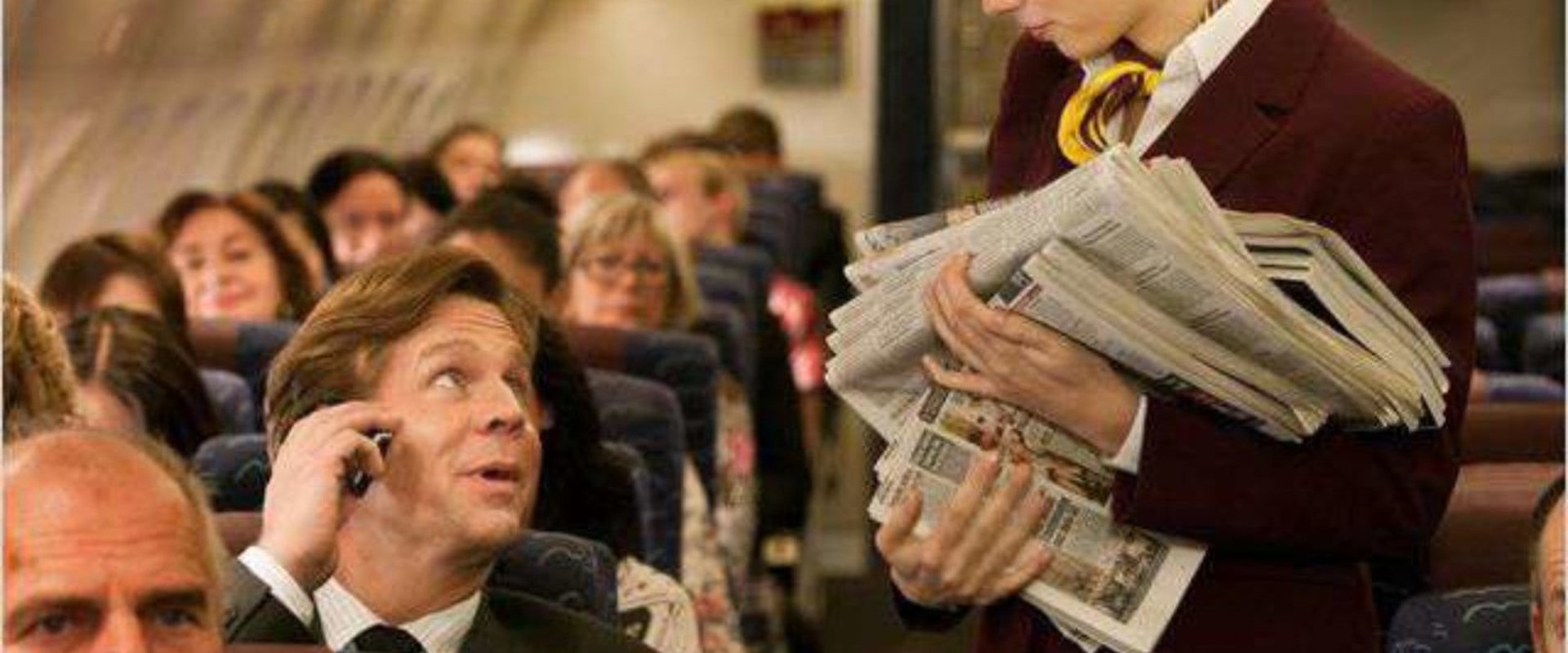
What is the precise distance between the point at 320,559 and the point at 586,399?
4.13ft

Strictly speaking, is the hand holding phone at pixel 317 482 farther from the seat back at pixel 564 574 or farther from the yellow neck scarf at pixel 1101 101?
the yellow neck scarf at pixel 1101 101

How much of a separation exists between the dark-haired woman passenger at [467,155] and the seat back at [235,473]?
8.15 m

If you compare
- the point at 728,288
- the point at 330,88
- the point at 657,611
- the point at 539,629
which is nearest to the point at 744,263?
the point at 728,288

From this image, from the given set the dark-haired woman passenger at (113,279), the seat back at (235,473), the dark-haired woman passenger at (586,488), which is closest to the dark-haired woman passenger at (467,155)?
the dark-haired woman passenger at (113,279)

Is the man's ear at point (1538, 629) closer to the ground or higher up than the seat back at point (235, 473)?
higher up

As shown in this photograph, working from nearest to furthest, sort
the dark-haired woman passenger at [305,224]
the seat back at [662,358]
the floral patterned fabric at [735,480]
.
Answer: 1. the seat back at [662,358]
2. the floral patterned fabric at [735,480]
3. the dark-haired woman passenger at [305,224]

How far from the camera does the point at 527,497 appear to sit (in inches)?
150

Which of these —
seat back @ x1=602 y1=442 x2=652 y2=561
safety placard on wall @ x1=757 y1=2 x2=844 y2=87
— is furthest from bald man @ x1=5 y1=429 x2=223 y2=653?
safety placard on wall @ x1=757 y1=2 x2=844 y2=87

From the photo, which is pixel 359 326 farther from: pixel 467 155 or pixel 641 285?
pixel 467 155

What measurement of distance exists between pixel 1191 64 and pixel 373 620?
1086 mm

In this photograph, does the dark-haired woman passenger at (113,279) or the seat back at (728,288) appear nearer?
the dark-haired woman passenger at (113,279)

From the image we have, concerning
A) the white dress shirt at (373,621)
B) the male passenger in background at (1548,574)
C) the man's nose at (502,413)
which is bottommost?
the white dress shirt at (373,621)

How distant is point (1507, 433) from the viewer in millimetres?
5465

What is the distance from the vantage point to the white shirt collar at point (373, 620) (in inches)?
144
